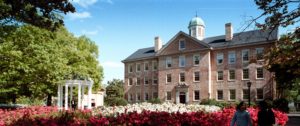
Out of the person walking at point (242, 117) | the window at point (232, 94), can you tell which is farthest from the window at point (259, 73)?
the person walking at point (242, 117)

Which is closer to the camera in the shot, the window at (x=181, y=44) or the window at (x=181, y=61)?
the window at (x=181, y=61)

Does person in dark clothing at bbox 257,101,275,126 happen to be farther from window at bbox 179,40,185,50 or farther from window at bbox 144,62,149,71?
window at bbox 144,62,149,71

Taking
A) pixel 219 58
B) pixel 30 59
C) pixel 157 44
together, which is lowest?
pixel 30 59

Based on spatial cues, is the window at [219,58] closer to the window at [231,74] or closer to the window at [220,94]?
the window at [231,74]

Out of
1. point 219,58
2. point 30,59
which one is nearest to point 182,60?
point 219,58

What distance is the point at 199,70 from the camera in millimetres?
44562

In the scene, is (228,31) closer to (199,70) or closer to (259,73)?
(199,70)

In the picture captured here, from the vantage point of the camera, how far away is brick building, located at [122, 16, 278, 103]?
39938 millimetres

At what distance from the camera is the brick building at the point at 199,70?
3994 cm

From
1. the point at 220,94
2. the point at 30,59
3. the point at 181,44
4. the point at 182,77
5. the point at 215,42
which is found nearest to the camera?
the point at 30,59

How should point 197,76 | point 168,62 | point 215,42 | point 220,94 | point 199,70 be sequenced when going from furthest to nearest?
point 168,62
point 215,42
point 197,76
point 199,70
point 220,94

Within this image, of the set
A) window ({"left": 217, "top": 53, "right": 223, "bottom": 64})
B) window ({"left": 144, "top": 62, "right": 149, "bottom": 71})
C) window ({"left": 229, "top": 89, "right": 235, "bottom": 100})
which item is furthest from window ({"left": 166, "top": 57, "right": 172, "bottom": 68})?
window ({"left": 229, "top": 89, "right": 235, "bottom": 100})

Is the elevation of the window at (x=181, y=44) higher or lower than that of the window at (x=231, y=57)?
higher

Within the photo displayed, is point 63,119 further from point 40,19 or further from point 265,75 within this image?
point 265,75
